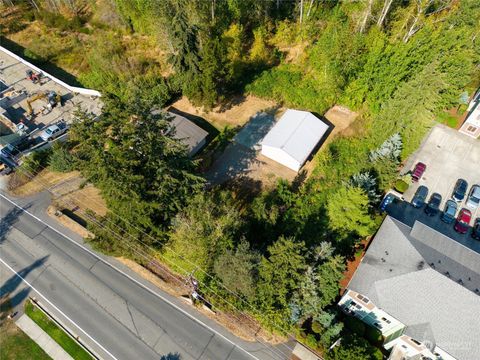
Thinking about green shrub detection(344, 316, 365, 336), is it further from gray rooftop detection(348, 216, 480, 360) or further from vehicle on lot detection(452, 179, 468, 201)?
vehicle on lot detection(452, 179, 468, 201)

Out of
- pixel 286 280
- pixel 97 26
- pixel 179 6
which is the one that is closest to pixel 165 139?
pixel 286 280

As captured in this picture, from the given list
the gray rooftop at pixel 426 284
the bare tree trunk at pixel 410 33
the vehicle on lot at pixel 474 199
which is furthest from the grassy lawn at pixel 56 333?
the bare tree trunk at pixel 410 33

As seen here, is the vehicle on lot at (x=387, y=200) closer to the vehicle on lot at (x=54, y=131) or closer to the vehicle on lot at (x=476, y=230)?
the vehicle on lot at (x=476, y=230)

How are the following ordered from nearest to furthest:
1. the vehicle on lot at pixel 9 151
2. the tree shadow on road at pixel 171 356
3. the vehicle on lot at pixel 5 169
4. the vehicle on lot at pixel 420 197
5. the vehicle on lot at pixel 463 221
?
the tree shadow on road at pixel 171 356 < the vehicle on lot at pixel 463 221 < the vehicle on lot at pixel 420 197 < the vehicle on lot at pixel 5 169 < the vehicle on lot at pixel 9 151

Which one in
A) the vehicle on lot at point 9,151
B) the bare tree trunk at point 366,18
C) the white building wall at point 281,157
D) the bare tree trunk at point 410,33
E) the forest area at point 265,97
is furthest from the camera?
the vehicle on lot at point 9,151

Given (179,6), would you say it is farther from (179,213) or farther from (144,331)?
(144,331)

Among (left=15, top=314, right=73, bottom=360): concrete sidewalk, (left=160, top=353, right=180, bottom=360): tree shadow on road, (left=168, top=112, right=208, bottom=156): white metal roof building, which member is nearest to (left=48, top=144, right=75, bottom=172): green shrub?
(left=168, top=112, right=208, bottom=156): white metal roof building
